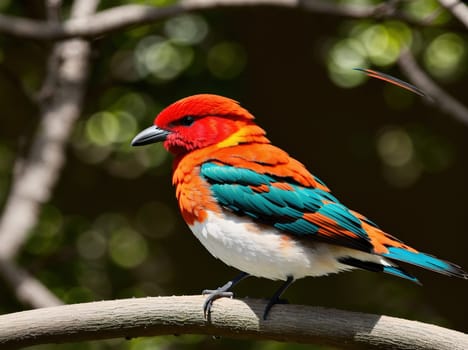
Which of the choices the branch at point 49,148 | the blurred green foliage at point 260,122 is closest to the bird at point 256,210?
the blurred green foliage at point 260,122

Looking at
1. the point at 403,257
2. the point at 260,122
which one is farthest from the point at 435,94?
the point at 260,122

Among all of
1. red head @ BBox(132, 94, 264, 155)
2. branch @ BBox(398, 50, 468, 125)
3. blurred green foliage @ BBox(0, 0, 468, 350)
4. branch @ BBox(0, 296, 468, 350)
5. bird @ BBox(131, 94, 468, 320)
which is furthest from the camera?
blurred green foliage @ BBox(0, 0, 468, 350)

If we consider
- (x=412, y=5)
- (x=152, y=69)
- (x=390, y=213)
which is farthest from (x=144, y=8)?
(x=390, y=213)

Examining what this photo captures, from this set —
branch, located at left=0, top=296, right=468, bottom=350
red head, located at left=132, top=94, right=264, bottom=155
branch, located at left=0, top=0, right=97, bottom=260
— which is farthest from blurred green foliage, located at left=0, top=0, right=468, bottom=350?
branch, located at left=0, top=296, right=468, bottom=350

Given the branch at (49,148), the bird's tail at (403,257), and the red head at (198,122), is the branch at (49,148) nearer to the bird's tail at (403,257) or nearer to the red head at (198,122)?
the red head at (198,122)

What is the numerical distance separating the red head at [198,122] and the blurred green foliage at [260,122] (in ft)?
4.75

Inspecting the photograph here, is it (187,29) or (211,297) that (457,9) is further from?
(187,29)

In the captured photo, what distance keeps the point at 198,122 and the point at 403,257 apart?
86 cm

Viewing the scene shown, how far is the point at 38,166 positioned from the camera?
464 centimetres

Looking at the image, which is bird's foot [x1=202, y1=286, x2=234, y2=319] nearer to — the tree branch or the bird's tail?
the bird's tail

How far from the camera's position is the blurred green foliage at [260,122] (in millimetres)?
4824

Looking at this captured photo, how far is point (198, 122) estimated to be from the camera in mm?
3146

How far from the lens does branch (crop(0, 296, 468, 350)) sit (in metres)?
2.63

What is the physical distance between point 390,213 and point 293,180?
2.88m
